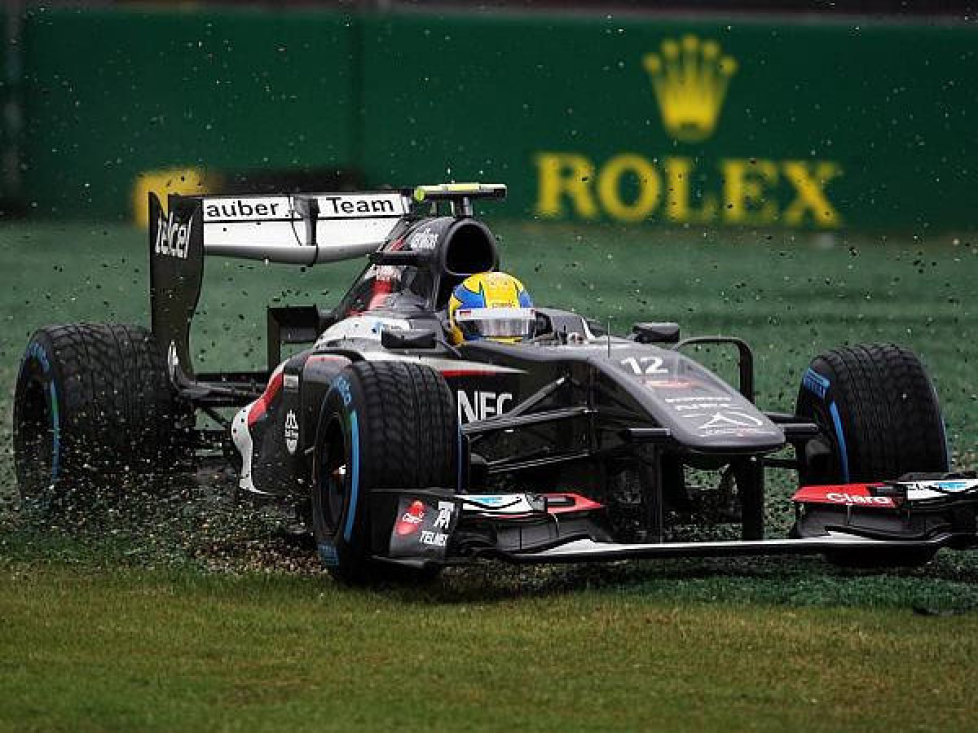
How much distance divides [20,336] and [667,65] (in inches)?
292

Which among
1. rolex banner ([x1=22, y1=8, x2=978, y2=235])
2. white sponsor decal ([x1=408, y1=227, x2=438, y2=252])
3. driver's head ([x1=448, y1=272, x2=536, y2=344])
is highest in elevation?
rolex banner ([x1=22, y1=8, x2=978, y2=235])

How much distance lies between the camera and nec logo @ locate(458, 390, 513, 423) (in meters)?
9.44

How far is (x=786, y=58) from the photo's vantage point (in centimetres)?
2220

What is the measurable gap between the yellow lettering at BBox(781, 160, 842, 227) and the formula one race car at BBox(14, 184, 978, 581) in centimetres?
1108

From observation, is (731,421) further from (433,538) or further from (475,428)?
(433,538)

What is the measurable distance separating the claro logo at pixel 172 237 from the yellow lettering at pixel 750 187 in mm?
10934

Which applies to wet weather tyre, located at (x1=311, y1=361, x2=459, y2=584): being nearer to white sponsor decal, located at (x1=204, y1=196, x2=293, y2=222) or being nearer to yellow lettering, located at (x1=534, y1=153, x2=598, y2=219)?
white sponsor decal, located at (x1=204, y1=196, x2=293, y2=222)

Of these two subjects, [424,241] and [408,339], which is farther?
[424,241]

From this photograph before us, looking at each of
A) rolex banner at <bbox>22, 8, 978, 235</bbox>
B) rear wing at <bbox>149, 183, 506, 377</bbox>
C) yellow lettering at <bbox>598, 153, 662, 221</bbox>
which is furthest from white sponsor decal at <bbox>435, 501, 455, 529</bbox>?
yellow lettering at <bbox>598, 153, 662, 221</bbox>

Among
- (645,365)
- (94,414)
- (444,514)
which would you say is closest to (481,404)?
(645,365)

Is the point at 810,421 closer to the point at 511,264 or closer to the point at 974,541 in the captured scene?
the point at 974,541

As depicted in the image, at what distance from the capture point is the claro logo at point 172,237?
11359mm

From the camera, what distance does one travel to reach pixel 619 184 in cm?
2170

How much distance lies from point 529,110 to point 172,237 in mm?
10563
